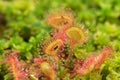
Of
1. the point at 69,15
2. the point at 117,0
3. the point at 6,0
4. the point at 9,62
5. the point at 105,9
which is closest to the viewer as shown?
the point at 9,62

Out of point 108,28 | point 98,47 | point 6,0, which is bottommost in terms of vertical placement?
point 98,47

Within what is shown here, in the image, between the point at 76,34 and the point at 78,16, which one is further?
the point at 78,16

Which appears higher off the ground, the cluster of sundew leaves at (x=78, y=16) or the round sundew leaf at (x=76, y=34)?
the cluster of sundew leaves at (x=78, y=16)

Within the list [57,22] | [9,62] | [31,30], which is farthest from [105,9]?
[9,62]

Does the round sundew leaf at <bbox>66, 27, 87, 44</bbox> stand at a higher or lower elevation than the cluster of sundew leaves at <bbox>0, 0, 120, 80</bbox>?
lower

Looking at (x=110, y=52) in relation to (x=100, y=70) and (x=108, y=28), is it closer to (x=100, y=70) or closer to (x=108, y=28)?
(x=100, y=70)

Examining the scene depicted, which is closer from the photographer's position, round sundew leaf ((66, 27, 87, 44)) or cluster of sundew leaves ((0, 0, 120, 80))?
round sundew leaf ((66, 27, 87, 44))

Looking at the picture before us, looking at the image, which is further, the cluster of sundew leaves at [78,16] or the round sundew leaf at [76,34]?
the cluster of sundew leaves at [78,16]

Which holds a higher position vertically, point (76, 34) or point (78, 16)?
point (78, 16)
